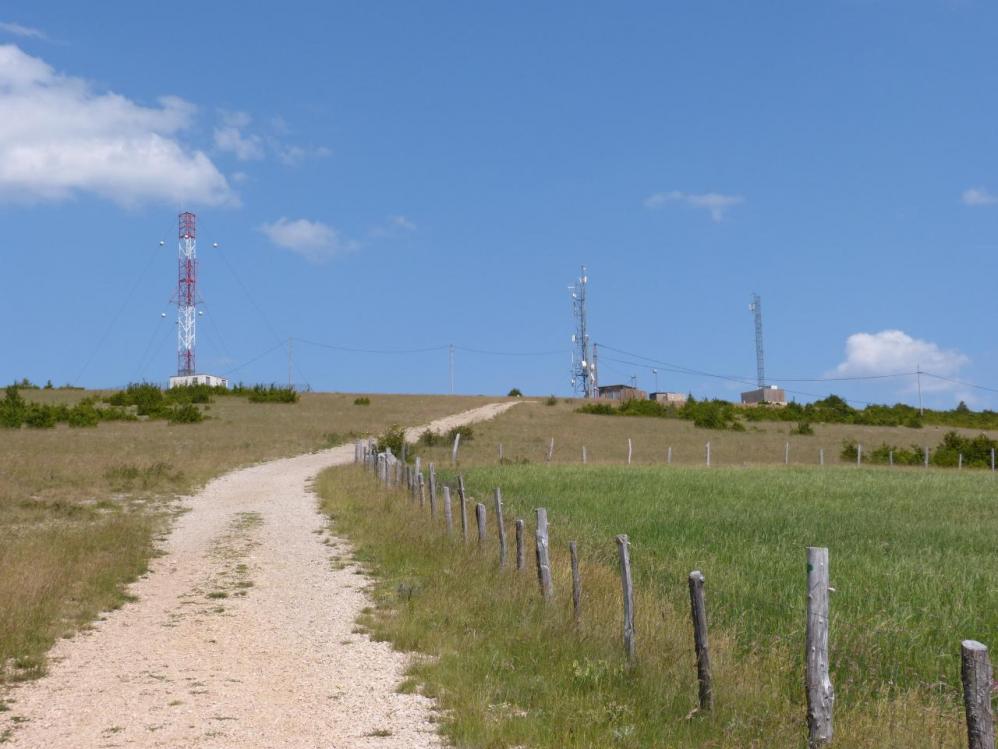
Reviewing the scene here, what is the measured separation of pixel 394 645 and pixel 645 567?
535 cm

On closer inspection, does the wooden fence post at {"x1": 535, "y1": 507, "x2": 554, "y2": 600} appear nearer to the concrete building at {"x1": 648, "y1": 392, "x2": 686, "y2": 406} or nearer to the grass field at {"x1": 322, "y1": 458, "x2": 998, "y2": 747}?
the grass field at {"x1": 322, "y1": 458, "x2": 998, "y2": 747}

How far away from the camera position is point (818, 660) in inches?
295

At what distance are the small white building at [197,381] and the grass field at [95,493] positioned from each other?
48.7 feet

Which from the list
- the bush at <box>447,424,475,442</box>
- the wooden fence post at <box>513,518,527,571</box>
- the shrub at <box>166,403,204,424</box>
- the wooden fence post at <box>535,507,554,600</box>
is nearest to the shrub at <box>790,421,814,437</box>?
the bush at <box>447,424,475,442</box>

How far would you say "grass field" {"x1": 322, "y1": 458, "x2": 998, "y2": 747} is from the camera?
8039mm

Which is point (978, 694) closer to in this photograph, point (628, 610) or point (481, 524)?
point (628, 610)

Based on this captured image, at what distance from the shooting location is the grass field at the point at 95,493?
13.3m

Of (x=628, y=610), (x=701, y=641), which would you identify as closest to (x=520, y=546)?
(x=628, y=610)

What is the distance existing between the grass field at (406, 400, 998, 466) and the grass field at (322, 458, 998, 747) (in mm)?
30396

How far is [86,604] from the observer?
46.4 feet

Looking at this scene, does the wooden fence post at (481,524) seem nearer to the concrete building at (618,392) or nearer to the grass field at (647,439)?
the grass field at (647,439)

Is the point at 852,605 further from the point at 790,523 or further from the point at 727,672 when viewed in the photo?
the point at 790,523

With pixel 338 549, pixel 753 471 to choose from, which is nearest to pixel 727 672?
pixel 338 549

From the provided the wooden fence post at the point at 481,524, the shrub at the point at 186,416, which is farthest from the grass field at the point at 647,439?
the wooden fence post at the point at 481,524
